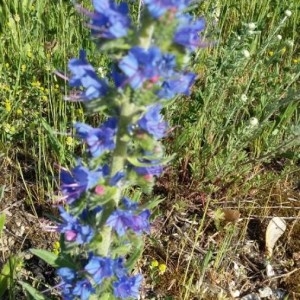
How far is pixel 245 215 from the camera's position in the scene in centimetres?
330

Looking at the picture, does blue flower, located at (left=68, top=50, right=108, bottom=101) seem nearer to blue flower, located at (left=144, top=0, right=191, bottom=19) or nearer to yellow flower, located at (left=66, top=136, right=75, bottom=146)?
blue flower, located at (left=144, top=0, right=191, bottom=19)

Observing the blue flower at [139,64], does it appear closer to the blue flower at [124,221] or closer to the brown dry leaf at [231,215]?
the blue flower at [124,221]

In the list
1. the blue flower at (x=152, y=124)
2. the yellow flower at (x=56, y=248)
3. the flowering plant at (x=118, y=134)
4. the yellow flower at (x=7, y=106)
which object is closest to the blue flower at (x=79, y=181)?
the flowering plant at (x=118, y=134)

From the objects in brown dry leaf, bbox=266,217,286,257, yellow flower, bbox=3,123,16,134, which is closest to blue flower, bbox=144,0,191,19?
yellow flower, bbox=3,123,16,134

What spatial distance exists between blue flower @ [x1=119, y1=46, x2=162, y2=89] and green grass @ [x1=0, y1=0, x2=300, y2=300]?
1435mm

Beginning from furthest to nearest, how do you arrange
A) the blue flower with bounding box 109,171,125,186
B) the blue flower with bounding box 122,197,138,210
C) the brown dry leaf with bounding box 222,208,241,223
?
the brown dry leaf with bounding box 222,208,241,223
the blue flower with bounding box 122,197,138,210
the blue flower with bounding box 109,171,125,186

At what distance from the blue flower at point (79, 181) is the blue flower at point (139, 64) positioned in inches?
15.1

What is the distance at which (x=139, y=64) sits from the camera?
1.51 meters

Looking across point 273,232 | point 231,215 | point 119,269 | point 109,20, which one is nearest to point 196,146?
point 231,215

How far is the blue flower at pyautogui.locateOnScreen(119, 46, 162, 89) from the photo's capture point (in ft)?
4.89

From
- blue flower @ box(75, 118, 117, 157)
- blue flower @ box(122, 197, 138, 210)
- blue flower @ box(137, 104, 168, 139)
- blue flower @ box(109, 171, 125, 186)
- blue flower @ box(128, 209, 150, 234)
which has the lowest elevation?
blue flower @ box(128, 209, 150, 234)

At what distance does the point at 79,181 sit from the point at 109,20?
0.54 m

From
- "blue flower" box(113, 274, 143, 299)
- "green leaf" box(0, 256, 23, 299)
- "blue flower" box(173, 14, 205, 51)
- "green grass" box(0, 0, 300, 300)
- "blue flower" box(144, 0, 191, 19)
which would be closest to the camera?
"blue flower" box(144, 0, 191, 19)

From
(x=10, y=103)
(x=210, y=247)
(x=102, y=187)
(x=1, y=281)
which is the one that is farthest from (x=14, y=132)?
(x=102, y=187)
